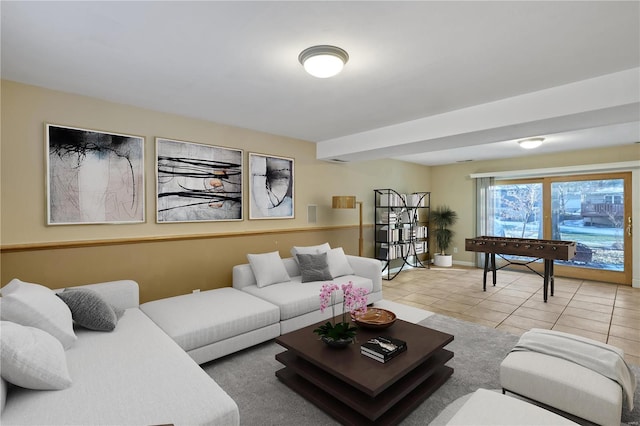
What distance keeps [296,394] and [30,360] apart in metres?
1.58

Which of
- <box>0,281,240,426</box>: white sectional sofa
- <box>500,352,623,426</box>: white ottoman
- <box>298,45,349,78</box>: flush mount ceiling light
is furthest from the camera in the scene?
<box>298,45,349,78</box>: flush mount ceiling light

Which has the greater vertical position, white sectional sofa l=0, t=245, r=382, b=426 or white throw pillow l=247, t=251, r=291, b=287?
white throw pillow l=247, t=251, r=291, b=287

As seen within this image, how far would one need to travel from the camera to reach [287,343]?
7.76 feet

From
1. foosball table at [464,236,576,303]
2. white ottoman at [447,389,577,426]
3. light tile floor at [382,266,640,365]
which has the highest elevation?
foosball table at [464,236,576,303]

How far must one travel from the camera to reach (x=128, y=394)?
5.06 ft

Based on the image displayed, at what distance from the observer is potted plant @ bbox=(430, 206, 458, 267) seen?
734cm

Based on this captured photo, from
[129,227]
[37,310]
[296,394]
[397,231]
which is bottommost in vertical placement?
[296,394]

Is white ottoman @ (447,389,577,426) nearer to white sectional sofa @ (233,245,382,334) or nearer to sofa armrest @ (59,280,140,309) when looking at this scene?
white sectional sofa @ (233,245,382,334)

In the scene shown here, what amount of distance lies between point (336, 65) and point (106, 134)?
8.22 ft

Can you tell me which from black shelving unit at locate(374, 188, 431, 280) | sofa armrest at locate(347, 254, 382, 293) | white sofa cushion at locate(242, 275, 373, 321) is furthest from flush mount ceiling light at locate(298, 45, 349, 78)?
black shelving unit at locate(374, 188, 431, 280)

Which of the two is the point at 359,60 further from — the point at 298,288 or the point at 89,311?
the point at 89,311

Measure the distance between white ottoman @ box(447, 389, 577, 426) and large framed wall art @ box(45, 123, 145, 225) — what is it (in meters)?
3.41

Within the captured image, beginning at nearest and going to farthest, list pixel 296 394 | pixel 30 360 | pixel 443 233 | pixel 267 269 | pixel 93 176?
1. pixel 30 360
2. pixel 296 394
3. pixel 93 176
4. pixel 267 269
5. pixel 443 233

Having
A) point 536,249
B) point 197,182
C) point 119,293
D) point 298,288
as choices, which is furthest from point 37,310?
point 536,249
